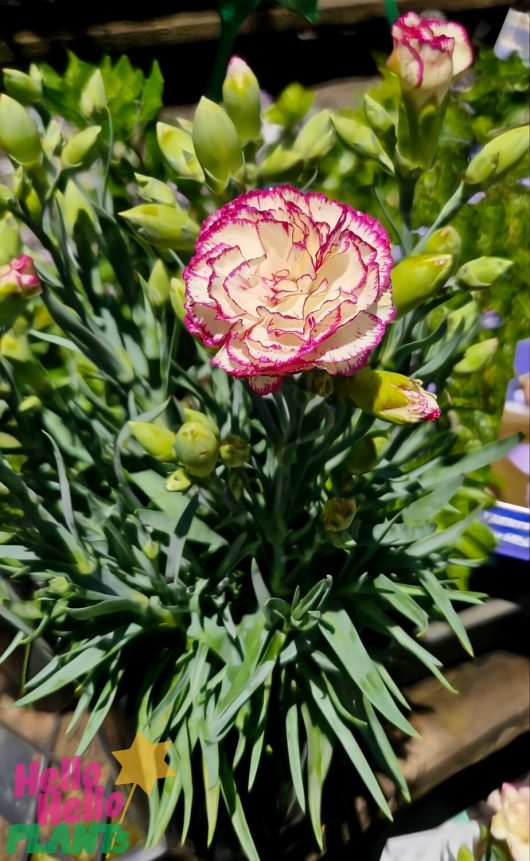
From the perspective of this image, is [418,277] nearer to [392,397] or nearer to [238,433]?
[392,397]

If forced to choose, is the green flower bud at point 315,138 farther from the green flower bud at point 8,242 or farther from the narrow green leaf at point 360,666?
the narrow green leaf at point 360,666

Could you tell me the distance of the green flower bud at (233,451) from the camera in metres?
0.35

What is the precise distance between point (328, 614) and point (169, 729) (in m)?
0.11

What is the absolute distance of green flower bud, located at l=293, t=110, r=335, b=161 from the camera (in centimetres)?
39

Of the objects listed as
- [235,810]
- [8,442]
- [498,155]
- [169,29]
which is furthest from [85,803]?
[169,29]

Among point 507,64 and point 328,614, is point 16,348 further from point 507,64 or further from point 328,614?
point 507,64

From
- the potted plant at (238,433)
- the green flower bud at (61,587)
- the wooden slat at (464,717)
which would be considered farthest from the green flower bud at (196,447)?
the wooden slat at (464,717)

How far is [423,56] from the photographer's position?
12.4 inches

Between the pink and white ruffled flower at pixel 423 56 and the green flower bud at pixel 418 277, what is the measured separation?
0.25 ft

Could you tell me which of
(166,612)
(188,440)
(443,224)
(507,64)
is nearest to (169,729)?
(166,612)

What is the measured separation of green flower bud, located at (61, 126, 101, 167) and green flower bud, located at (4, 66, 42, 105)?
32mm

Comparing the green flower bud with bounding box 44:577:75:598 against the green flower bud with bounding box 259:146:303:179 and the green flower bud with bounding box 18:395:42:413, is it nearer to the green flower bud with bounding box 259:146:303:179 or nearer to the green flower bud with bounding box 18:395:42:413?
the green flower bud with bounding box 18:395:42:413

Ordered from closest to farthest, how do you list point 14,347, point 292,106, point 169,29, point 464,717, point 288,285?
point 288,285 < point 14,347 < point 292,106 < point 464,717 < point 169,29

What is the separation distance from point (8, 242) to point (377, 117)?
20 cm
